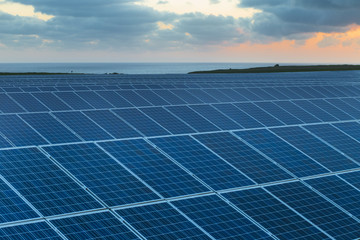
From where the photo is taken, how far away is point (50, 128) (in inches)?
1206

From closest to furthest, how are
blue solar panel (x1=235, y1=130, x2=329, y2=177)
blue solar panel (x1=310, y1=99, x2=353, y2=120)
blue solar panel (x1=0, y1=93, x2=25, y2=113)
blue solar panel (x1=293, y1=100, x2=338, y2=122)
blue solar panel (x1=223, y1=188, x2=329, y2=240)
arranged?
blue solar panel (x1=223, y1=188, x2=329, y2=240) → blue solar panel (x1=235, y1=130, x2=329, y2=177) → blue solar panel (x1=0, y1=93, x2=25, y2=113) → blue solar panel (x1=293, y1=100, x2=338, y2=122) → blue solar panel (x1=310, y1=99, x2=353, y2=120)

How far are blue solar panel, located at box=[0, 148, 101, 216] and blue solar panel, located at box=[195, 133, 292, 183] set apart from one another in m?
10.6

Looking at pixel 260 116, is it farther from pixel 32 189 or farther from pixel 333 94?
pixel 32 189

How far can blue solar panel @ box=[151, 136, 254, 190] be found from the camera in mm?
27781

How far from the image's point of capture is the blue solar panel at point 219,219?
23172 millimetres

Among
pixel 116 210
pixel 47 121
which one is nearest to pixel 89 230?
pixel 116 210

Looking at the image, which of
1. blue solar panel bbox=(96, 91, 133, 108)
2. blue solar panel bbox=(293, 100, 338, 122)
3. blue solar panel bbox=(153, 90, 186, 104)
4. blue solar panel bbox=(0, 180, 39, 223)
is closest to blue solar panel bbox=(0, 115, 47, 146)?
blue solar panel bbox=(0, 180, 39, 223)

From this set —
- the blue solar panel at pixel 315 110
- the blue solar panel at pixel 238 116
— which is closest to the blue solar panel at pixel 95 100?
the blue solar panel at pixel 238 116

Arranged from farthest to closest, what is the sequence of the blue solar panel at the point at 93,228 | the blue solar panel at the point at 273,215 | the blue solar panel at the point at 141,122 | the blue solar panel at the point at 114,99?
1. the blue solar panel at the point at 114,99
2. the blue solar panel at the point at 141,122
3. the blue solar panel at the point at 273,215
4. the blue solar panel at the point at 93,228

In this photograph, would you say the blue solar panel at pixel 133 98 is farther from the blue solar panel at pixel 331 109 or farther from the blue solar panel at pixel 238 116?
the blue solar panel at pixel 331 109

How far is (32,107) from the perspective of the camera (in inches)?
1367

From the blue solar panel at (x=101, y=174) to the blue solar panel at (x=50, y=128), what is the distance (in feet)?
3.95

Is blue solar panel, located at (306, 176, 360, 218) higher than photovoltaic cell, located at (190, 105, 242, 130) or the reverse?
the reverse

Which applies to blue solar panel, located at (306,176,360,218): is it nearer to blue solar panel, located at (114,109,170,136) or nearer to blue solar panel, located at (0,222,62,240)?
blue solar panel, located at (114,109,170,136)
